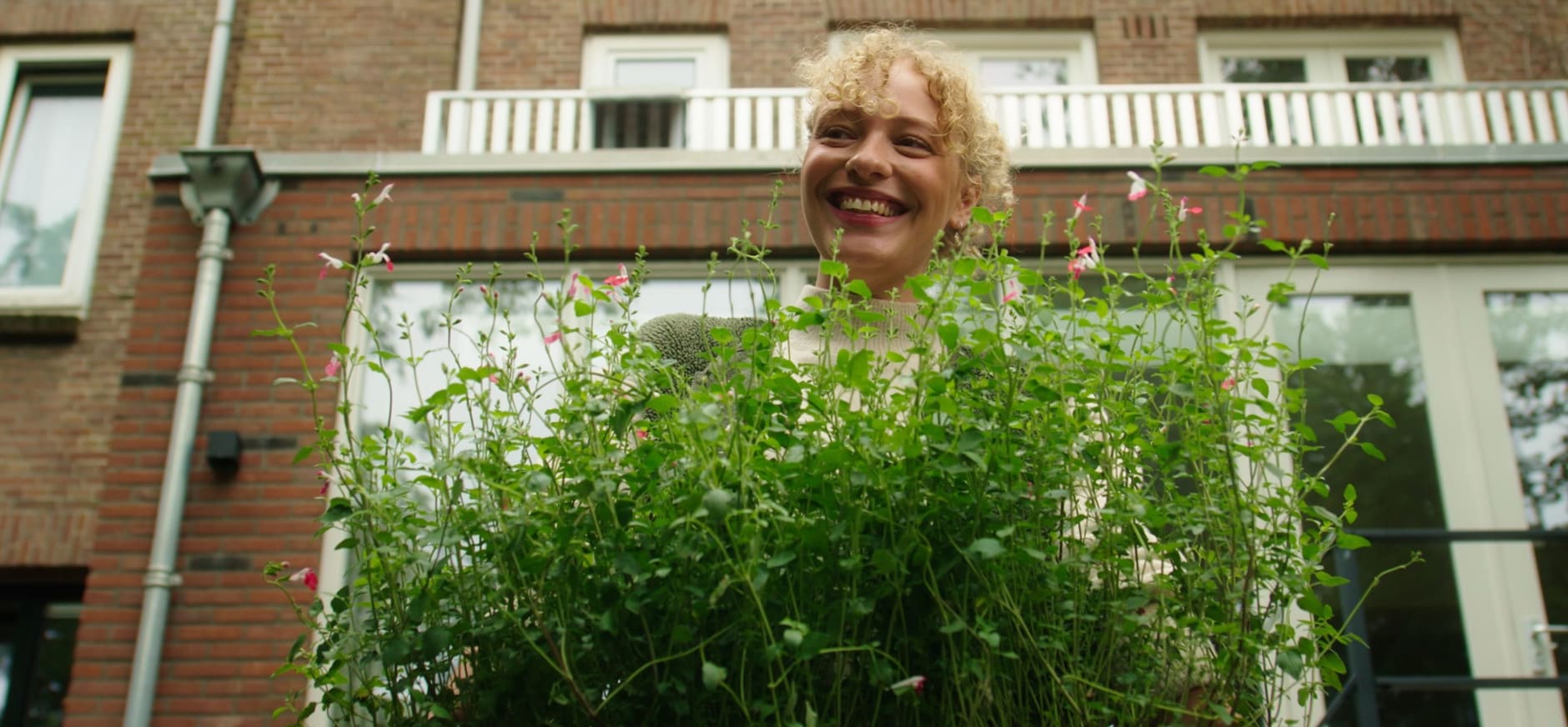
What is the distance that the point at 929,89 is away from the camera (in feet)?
6.07

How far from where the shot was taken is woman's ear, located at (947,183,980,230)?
1.98m

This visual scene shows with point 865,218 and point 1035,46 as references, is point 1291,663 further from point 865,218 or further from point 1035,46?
point 1035,46

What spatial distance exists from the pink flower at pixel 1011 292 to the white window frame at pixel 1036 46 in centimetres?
648

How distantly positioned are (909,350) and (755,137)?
566 centimetres

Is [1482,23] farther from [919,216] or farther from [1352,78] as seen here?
[919,216]

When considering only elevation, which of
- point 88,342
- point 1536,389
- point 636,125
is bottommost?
point 1536,389

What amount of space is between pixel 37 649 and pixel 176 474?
2265mm

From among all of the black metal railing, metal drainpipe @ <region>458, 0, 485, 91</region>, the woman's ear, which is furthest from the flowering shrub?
metal drainpipe @ <region>458, 0, 485, 91</region>

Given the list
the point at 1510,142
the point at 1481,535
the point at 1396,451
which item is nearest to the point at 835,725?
the point at 1481,535

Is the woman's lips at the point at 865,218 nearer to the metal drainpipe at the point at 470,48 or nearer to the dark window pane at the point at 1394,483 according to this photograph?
the dark window pane at the point at 1394,483

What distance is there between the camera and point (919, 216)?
1.83 metres

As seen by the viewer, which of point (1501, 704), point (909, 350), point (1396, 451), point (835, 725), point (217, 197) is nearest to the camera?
point (835, 725)

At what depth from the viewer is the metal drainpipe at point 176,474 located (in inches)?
215

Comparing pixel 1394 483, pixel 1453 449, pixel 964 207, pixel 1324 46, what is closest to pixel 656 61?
pixel 1324 46
